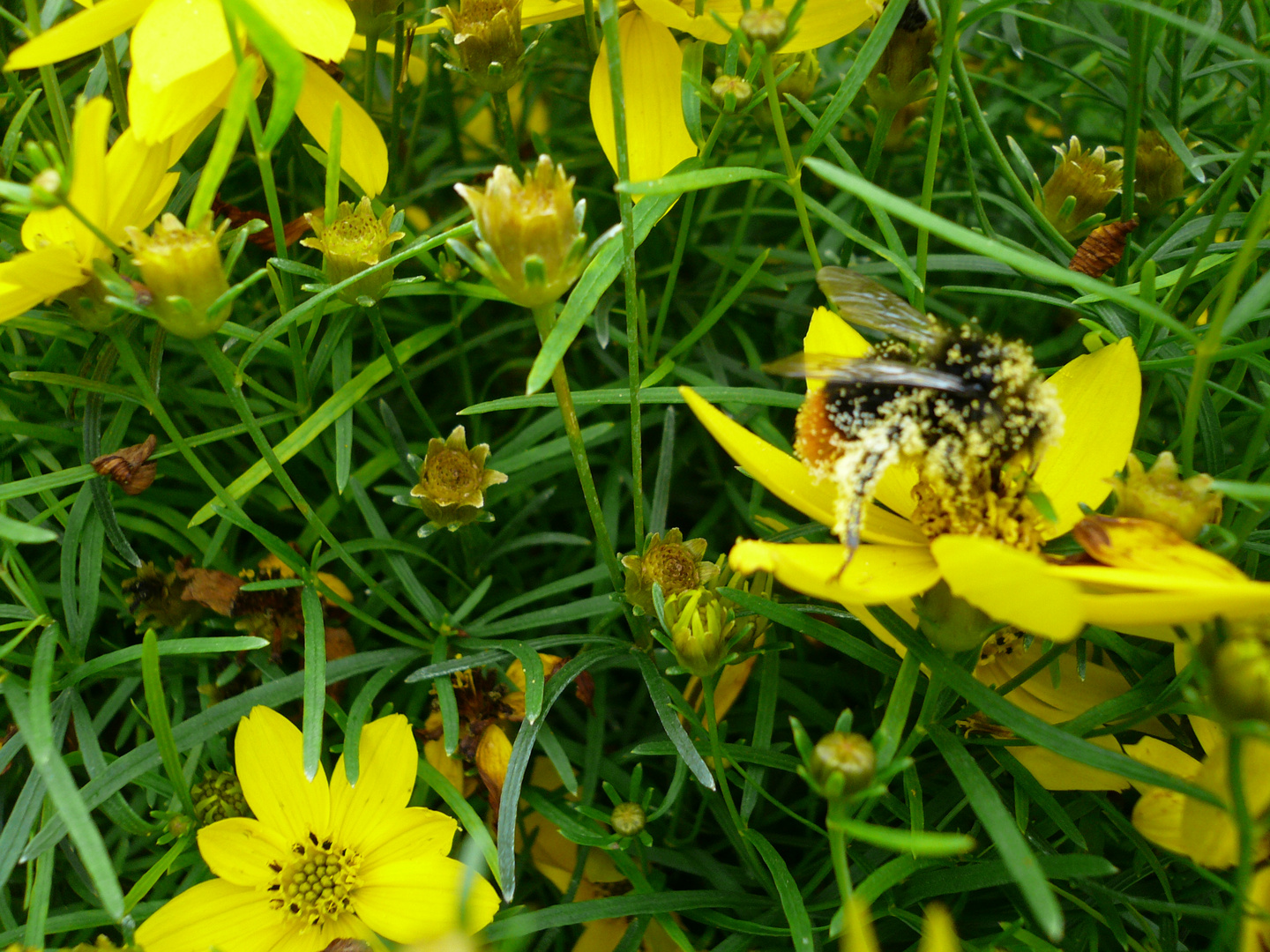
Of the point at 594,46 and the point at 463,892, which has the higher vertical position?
the point at 594,46

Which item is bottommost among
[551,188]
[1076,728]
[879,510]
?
[1076,728]

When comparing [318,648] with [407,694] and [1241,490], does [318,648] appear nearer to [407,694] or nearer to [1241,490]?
[407,694]

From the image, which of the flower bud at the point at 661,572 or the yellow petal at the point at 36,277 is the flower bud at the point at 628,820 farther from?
the yellow petal at the point at 36,277

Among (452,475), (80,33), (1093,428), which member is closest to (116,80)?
(80,33)

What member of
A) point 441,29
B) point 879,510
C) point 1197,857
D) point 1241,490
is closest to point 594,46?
point 441,29

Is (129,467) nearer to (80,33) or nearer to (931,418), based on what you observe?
(80,33)

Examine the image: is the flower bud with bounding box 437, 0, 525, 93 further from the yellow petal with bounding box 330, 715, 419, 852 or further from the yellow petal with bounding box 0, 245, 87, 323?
the yellow petal with bounding box 330, 715, 419, 852

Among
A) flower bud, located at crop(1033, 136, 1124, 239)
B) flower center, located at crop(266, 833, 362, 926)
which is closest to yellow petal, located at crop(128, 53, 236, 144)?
flower center, located at crop(266, 833, 362, 926)

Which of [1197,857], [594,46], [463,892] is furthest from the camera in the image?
[594,46]
